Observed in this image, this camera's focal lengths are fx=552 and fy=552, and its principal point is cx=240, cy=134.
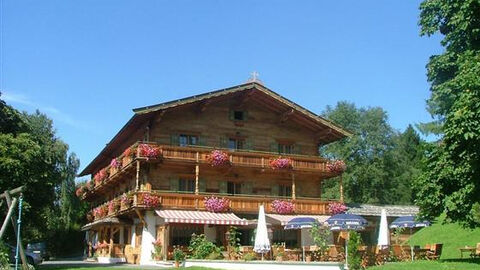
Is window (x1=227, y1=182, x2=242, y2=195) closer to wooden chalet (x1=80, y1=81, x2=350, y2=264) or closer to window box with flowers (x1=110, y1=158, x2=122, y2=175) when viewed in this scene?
wooden chalet (x1=80, y1=81, x2=350, y2=264)

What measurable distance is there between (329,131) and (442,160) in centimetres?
1642

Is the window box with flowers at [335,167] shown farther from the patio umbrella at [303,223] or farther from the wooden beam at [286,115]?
the patio umbrella at [303,223]

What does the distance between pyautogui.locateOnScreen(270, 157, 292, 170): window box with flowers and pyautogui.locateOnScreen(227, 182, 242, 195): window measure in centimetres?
285

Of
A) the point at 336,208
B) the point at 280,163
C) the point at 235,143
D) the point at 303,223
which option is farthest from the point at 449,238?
the point at 235,143

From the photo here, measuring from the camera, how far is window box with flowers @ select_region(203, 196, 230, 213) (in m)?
32.0

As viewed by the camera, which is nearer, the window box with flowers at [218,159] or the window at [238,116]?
the window box with flowers at [218,159]

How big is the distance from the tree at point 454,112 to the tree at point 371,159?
37395mm

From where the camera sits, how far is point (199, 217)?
1211 inches

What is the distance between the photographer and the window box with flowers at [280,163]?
3481 centimetres

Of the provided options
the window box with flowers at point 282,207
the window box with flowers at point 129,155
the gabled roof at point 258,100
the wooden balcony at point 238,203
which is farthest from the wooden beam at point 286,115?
the window box with flowers at point 129,155

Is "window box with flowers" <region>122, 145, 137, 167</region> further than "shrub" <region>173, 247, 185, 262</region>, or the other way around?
"window box with flowers" <region>122, 145, 137, 167</region>

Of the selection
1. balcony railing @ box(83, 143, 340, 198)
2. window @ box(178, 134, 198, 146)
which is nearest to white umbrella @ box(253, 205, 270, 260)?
balcony railing @ box(83, 143, 340, 198)

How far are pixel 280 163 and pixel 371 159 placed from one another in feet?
98.2

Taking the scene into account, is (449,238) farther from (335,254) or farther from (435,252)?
(335,254)
